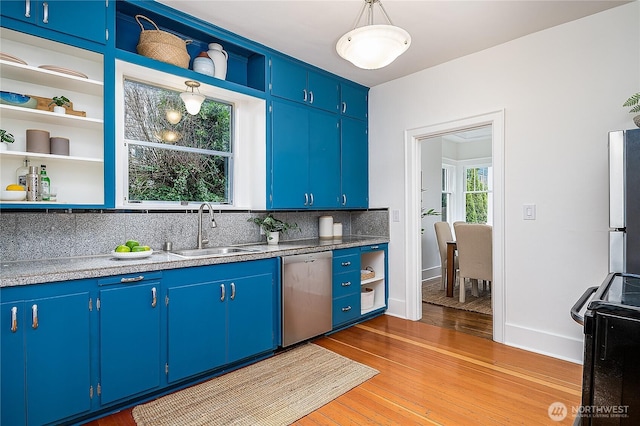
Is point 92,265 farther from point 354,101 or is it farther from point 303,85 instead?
point 354,101

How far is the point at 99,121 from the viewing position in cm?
221

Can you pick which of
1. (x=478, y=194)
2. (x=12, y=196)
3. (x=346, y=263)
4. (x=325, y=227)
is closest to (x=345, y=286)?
(x=346, y=263)

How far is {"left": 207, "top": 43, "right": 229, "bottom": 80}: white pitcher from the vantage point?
9.50ft

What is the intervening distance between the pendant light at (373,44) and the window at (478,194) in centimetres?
552

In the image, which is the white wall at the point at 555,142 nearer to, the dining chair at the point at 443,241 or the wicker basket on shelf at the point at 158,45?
the dining chair at the point at 443,241

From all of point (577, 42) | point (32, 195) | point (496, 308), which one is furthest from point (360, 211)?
point (32, 195)

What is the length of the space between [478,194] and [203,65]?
6015 mm

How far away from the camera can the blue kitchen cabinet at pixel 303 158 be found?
10.7 feet

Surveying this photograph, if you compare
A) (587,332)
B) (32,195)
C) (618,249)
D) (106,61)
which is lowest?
(587,332)

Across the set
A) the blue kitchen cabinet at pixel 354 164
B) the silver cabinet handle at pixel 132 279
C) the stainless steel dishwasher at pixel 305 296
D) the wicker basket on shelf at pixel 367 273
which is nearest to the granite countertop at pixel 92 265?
the silver cabinet handle at pixel 132 279

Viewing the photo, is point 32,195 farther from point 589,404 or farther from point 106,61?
point 589,404

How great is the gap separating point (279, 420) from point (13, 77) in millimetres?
2612

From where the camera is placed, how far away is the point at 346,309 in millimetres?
3492

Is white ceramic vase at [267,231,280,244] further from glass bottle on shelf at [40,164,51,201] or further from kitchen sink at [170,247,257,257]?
Answer: glass bottle on shelf at [40,164,51,201]
